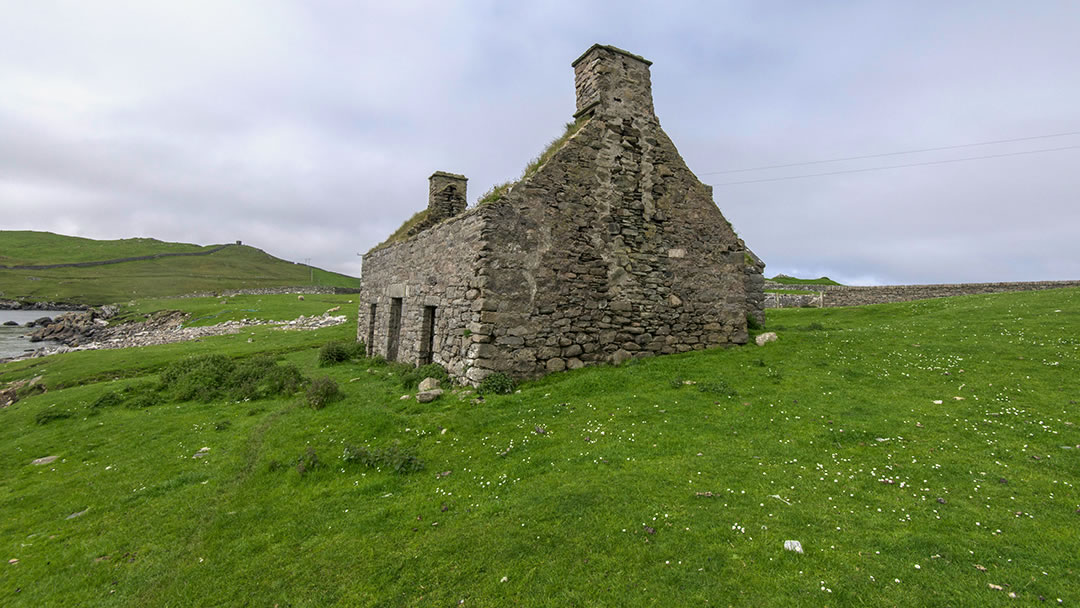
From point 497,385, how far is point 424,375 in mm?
3151

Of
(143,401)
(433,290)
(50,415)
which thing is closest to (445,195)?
(433,290)

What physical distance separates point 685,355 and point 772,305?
24512mm

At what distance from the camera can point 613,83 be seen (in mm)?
14266

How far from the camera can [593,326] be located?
1357 centimetres

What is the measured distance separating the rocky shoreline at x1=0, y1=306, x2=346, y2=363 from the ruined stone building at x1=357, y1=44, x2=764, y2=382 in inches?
1090

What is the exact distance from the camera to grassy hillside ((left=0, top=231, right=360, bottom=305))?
9600cm

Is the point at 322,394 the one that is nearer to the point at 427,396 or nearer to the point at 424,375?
the point at 424,375

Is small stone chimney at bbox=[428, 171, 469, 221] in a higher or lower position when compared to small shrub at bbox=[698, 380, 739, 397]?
higher

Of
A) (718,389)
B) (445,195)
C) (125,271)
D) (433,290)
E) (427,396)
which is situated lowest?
(427,396)

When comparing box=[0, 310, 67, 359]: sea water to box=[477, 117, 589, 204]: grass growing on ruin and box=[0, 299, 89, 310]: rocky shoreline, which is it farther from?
box=[477, 117, 589, 204]: grass growing on ruin

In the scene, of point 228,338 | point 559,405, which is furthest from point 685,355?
point 228,338

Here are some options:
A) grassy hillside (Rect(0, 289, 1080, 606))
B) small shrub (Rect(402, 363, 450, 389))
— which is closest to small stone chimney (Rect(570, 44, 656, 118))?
grassy hillside (Rect(0, 289, 1080, 606))

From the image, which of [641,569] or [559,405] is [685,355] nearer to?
[559,405]

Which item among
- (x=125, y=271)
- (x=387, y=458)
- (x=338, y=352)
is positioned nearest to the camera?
(x=387, y=458)
